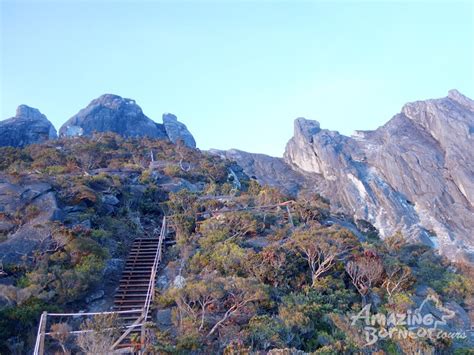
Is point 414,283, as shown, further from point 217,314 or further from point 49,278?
point 49,278

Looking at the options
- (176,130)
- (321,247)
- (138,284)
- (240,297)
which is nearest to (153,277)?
(138,284)

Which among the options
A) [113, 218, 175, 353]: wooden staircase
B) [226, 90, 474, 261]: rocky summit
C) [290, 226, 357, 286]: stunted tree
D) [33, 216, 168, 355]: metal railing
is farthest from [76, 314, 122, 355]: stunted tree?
[226, 90, 474, 261]: rocky summit

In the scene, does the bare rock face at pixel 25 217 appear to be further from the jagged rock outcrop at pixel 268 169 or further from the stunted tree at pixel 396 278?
the jagged rock outcrop at pixel 268 169

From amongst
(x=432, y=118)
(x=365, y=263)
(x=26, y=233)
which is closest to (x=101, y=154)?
(x=26, y=233)

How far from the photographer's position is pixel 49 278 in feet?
44.3

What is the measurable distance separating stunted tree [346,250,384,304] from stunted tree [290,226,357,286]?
64cm

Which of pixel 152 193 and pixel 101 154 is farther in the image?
pixel 101 154

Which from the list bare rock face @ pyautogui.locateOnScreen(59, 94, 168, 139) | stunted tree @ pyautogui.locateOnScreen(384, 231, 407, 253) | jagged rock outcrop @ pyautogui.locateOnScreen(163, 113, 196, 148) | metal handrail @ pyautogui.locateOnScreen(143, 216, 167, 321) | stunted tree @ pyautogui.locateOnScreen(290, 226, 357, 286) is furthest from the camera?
jagged rock outcrop @ pyautogui.locateOnScreen(163, 113, 196, 148)

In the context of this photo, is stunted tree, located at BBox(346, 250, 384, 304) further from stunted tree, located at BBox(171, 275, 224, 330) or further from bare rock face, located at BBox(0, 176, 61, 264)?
bare rock face, located at BBox(0, 176, 61, 264)

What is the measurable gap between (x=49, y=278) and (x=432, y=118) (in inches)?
1963

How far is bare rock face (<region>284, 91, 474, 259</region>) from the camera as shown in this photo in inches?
1661

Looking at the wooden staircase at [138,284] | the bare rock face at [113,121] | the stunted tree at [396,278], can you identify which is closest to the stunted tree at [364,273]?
the stunted tree at [396,278]

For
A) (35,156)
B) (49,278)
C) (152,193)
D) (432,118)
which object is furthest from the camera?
(432,118)

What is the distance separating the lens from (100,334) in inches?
412
